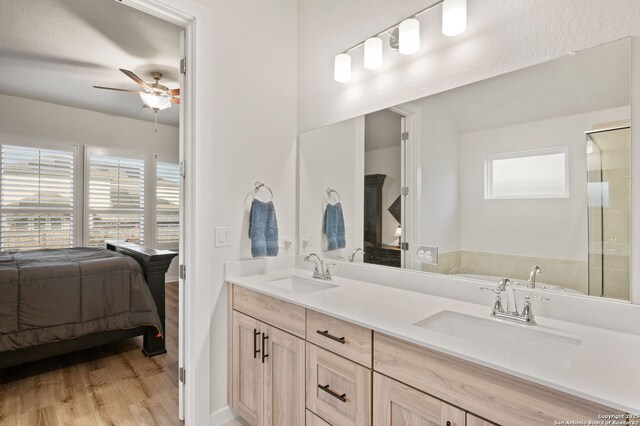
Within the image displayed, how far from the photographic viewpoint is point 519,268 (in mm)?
1341

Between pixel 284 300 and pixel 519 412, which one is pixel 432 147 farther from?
pixel 519 412

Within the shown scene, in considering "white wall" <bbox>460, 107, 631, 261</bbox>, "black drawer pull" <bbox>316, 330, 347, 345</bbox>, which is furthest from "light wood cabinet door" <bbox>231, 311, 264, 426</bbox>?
"white wall" <bbox>460, 107, 631, 261</bbox>

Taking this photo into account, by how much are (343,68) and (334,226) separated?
0.96m

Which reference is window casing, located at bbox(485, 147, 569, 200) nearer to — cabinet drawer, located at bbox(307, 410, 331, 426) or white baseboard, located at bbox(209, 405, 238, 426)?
cabinet drawer, located at bbox(307, 410, 331, 426)

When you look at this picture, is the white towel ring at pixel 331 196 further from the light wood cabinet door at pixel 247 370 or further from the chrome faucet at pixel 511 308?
the chrome faucet at pixel 511 308

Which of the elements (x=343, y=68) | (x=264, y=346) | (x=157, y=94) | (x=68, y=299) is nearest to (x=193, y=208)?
(x=264, y=346)

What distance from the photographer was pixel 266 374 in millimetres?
1641

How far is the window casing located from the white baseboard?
1.84 m

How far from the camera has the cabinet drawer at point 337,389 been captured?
1.18m

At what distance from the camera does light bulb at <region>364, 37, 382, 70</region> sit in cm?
178

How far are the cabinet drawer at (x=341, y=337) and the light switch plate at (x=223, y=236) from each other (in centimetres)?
79

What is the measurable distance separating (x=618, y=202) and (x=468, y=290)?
0.61m

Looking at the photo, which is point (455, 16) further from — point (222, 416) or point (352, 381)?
point (222, 416)

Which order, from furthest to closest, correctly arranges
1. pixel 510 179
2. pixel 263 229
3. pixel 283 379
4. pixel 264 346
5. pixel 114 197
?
1. pixel 114 197
2. pixel 263 229
3. pixel 264 346
4. pixel 283 379
5. pixel 510 179
